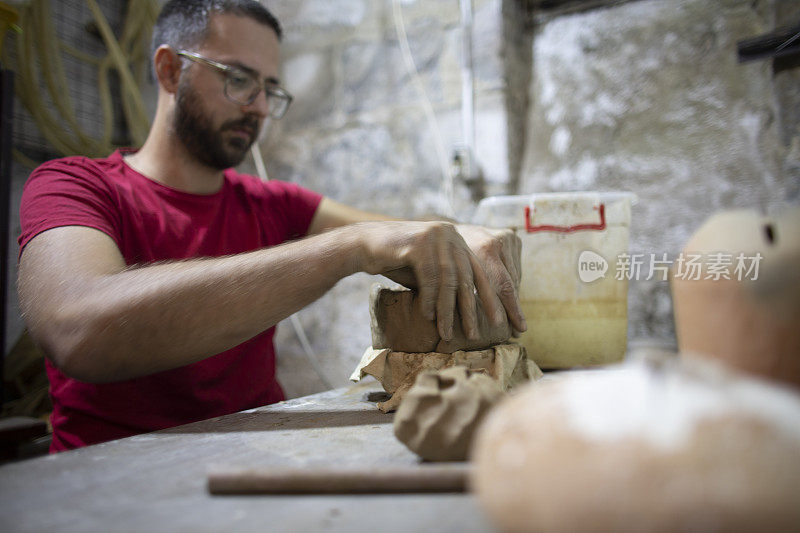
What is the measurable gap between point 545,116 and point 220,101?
1.19 metres

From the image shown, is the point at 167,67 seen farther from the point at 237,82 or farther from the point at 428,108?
the point at 428,108

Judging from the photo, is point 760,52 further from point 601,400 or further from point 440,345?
point 601,400

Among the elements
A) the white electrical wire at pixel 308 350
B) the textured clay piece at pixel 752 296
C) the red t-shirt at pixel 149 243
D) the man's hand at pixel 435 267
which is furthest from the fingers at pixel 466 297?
the white electrical wire at pixel 308 350

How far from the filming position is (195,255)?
1405mm

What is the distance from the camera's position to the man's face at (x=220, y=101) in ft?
4.84

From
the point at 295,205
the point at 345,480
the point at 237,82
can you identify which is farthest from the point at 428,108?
the point at 345,480

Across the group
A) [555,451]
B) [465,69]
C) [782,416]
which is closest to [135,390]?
[555,451]

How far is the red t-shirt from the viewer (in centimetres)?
117

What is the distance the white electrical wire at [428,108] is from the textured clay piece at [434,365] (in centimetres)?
102

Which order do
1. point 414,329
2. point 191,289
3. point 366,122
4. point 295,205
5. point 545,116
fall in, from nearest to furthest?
point 191,289
point 414,329
point 295,205
point 545,116
point 366,122

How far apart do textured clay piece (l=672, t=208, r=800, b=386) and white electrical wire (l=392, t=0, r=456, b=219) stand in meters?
1.39

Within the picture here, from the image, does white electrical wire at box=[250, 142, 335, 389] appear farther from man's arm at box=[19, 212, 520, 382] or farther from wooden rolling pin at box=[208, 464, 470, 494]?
wooden rolling pin at box=[208, 464, 470, 494]

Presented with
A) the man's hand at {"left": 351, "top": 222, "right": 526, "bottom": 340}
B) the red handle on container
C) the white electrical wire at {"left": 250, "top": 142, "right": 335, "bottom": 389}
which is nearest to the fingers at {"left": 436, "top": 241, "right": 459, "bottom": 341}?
the man's hand at {"left": 351, "top": 222, "right": 526, "bottom": 340}

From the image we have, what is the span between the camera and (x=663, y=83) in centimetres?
183
